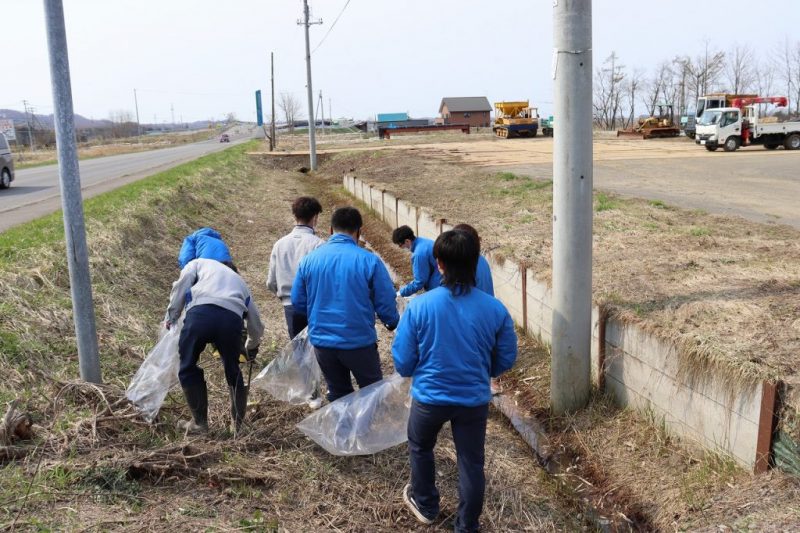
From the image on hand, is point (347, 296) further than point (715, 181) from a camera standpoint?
No

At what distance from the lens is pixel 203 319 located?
402cm

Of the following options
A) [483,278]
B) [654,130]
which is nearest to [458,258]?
[483,278]

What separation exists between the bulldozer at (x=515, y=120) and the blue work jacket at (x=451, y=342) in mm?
48869

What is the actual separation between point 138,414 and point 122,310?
290 centimetres

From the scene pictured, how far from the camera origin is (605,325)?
5.34m

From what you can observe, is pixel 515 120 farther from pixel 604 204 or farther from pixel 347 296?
pixel 347 296

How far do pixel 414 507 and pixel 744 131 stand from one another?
33.3 metres

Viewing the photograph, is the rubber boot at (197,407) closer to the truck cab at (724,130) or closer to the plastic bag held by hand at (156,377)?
the plastic bag held by hand at (156,377)

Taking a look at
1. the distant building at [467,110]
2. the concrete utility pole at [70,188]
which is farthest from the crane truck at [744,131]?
the distant building at [467,110]

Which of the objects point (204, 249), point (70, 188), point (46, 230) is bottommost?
point (46, 230)

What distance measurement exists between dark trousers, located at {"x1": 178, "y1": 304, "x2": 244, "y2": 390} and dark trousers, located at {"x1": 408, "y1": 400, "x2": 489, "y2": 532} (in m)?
1.33

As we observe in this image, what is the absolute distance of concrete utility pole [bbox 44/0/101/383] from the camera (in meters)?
3.76

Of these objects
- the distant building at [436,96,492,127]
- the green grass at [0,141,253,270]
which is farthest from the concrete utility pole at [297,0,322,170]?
the distant building at [436,96,492,127]

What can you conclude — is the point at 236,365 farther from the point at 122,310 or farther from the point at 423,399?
the point at 122,310
